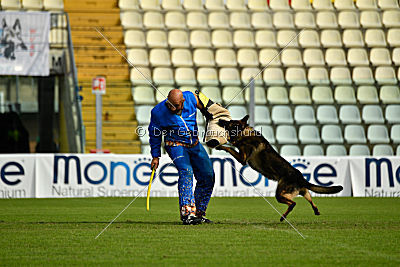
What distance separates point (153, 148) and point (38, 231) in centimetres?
194

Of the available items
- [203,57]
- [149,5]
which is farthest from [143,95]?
[149,5]

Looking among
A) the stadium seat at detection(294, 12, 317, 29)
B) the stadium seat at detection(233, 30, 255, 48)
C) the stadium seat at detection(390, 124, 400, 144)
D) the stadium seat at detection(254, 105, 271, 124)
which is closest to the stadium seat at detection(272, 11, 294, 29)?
the stadium seat at detection(294, 12, 317, 29)

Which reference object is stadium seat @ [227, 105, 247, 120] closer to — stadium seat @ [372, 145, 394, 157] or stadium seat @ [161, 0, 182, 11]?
stadium seat @ [372, 145, 394, 157]

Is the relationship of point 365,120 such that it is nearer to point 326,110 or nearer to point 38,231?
point 326,110

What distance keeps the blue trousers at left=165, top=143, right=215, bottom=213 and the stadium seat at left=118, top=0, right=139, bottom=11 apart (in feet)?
44.2

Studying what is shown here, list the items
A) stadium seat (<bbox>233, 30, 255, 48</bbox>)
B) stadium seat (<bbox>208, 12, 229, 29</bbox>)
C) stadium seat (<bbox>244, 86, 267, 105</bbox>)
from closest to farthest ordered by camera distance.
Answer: stadium seat (<bbox>244, 86, 267, 105</bbox>)
stadium seat (<bbox>233, 30, 255, 48</bbox>)
stadium seat (<bbox>208, 12, 229, 29</bbox>)

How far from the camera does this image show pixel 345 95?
21062 millimetres

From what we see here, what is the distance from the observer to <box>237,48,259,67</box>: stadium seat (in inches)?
850

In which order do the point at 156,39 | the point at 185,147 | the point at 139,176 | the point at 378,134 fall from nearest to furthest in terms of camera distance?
the point at 185,147
the point at 139,176
the point at 378,134
the point at 156,39

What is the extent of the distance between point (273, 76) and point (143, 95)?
A: 3976 millimetres

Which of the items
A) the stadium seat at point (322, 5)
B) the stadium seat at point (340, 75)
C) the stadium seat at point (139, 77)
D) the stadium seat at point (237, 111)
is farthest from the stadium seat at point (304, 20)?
the stadium seat at point (139, 77)

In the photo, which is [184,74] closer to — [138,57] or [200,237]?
[138,57]

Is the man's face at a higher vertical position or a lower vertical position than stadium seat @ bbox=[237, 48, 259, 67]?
lower

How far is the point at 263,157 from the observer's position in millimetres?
9312
